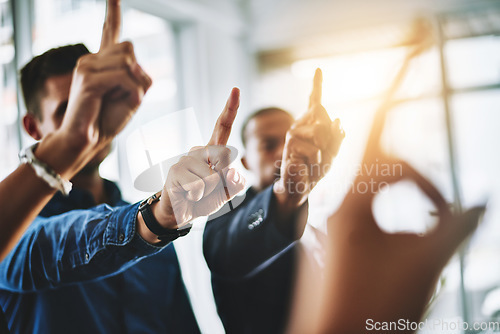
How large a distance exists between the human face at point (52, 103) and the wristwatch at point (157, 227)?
0.17 metres

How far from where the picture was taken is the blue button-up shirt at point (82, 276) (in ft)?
1.83

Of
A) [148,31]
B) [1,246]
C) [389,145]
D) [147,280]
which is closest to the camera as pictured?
[1,246]

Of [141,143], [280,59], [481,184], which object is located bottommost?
[481,184]

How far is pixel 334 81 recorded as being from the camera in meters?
0.55

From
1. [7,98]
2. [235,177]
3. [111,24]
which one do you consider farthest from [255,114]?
[7,98]

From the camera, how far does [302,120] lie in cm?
51

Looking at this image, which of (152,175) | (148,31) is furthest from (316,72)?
(148,31)

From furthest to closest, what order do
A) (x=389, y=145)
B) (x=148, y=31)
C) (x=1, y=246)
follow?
(x=148, y=31)
(x=389, y=145)
(x=1, y=246)

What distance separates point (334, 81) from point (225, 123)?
0.17 metres

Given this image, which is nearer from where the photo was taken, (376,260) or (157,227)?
(376,260)

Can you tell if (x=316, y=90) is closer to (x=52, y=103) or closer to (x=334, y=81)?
(x=334, y=81)

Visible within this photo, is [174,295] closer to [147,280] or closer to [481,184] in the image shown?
[147,280]

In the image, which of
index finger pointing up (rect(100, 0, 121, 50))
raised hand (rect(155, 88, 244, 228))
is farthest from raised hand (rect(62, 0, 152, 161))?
raised hand (rect(155, 88, 244, 228))

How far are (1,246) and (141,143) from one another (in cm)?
24
